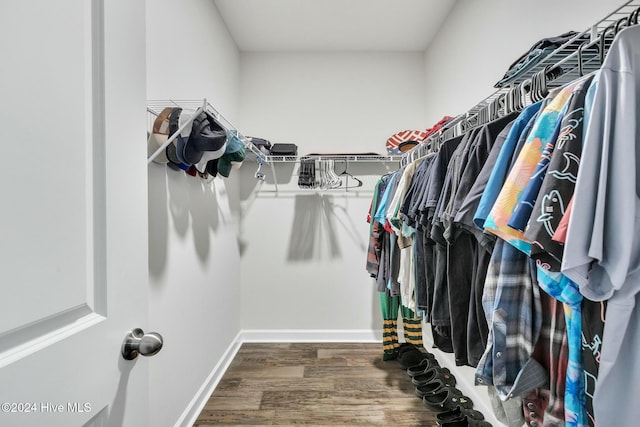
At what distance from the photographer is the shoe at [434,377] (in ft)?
5.75

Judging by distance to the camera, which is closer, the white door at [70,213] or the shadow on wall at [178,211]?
the white door at [70,213]

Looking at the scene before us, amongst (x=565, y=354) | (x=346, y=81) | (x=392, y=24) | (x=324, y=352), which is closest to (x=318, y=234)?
(x=324, y=352)

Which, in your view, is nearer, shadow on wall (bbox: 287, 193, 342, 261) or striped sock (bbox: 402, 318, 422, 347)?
striped sock (bbox: 402, 318, 422, 347)

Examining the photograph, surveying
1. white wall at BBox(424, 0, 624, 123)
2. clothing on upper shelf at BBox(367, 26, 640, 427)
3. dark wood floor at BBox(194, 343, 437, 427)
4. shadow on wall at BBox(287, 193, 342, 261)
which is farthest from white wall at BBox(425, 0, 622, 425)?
shadow on wall at BBox(287, 193, 342, 261)

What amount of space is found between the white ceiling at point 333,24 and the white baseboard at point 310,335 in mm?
2579

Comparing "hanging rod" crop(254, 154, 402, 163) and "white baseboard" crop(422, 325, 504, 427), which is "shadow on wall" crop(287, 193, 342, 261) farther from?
"white baseboard" crop(422, 325, 504, 427)

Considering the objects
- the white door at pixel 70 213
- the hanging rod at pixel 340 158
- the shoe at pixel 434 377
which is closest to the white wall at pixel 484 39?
the hanging rod at pixel 340 158

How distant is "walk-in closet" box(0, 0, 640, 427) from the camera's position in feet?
1.45

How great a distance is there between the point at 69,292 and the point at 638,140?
39.9 inches

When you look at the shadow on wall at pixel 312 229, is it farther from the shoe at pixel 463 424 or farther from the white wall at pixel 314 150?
the shoe at pixel 463 424

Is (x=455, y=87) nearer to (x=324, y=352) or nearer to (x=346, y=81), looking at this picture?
(x=346, y=81)

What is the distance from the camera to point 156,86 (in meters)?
1.24

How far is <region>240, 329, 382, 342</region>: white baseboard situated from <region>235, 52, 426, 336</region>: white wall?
0.23 feet

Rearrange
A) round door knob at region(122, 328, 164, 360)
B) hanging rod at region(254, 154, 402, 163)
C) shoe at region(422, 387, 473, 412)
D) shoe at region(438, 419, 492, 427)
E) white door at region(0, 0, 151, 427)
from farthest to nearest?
hanging rod at region(254, 154, 402, 163)
shoe at region(422, 387, 473, 412)
shoe at region(438, 419, 492, 427)
round door knob at region(122, 328, 164, 360)
white door at region(0, 0, 151, 427)
